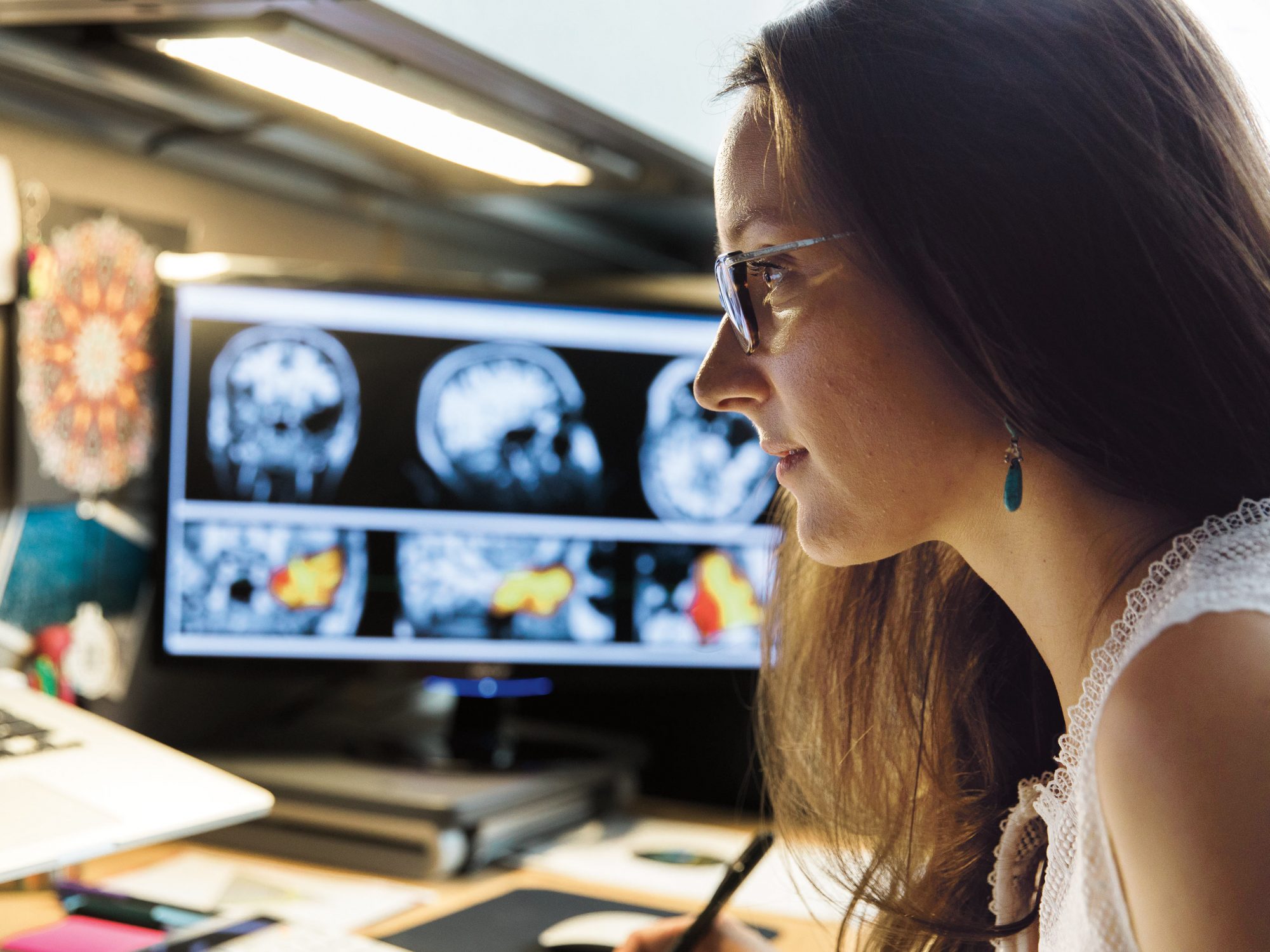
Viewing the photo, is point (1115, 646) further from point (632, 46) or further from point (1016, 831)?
point (632, 46)

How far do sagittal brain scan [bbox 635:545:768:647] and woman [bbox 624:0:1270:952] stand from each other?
611mm

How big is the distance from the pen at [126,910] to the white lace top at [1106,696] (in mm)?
615

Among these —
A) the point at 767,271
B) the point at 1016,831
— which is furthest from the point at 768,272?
the point at 1016,831

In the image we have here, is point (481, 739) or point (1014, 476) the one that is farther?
point (481, 739)

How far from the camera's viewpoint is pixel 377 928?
0.95 m

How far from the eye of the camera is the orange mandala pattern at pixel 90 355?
1.11m

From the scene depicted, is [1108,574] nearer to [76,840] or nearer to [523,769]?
[76,840]

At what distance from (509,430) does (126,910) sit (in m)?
0.60

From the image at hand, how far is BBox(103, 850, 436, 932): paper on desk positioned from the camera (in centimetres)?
96

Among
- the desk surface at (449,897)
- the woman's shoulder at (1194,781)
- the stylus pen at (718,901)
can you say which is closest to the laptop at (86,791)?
the desk surface at (449,897)

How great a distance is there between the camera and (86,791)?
85 centimetres

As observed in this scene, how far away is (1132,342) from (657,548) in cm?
79
